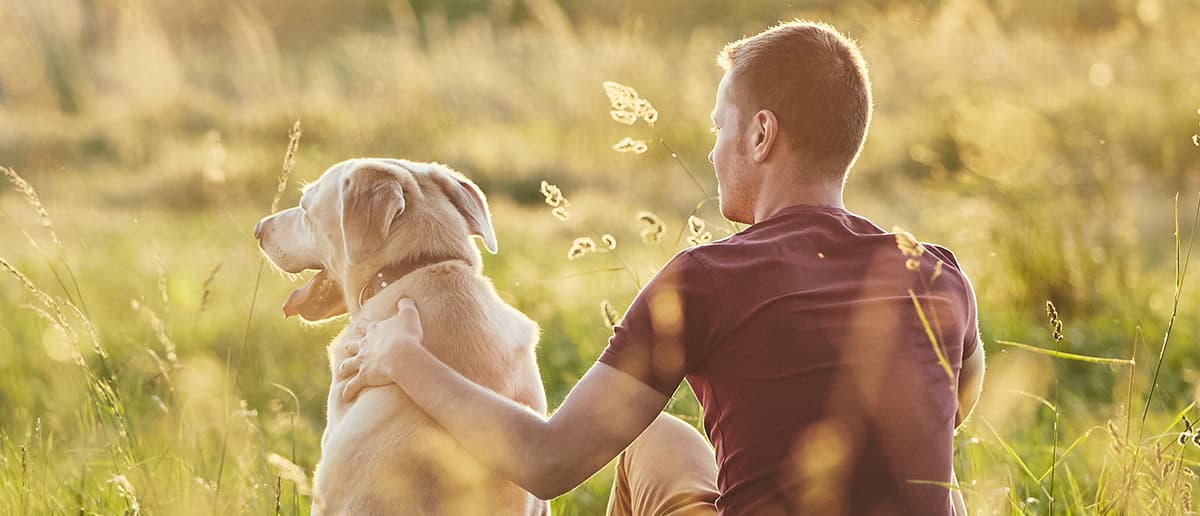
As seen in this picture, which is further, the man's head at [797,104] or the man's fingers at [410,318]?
the man's fingers at [410,318]

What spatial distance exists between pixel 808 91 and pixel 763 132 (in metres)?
0.13

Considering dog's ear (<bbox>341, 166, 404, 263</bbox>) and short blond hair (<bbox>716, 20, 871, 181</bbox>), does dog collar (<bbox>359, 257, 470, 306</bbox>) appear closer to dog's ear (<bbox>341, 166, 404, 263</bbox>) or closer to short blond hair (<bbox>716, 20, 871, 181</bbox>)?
dog's ear (<bbox>341, 166, 404, 263</bbox>)

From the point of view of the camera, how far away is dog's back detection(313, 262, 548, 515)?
265 centimetres

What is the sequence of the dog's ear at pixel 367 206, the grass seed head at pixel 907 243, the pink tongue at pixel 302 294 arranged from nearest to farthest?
the grass seed head at pixel 907 243, the dog's ear at pixel 367 206, the pink tongue at pixel 302 294

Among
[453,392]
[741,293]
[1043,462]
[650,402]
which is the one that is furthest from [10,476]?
[1043,462]

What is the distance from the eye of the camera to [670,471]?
284 cm

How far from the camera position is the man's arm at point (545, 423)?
2.33 metres

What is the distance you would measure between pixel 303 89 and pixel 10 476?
1079 centimetres

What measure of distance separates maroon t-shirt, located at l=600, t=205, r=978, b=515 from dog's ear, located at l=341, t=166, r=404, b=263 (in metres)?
0.94

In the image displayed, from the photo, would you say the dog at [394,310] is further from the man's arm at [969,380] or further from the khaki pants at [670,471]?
the man's arm at [969,380]

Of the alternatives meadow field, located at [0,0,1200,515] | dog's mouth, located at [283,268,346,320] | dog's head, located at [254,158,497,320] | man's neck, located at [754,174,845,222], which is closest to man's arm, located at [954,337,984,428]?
meadow field, located at [0,0,1200,515]

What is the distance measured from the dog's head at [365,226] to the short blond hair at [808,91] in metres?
0.86

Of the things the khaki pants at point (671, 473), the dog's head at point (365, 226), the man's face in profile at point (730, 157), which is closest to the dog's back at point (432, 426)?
the dog's head at point (365, 226)

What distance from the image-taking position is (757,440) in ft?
7.52
